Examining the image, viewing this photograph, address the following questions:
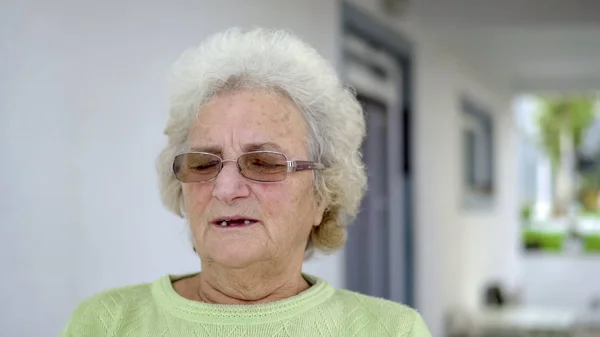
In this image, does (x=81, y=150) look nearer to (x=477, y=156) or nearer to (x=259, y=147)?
(x=259, y=147)

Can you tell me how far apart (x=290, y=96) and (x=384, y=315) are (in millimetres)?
519

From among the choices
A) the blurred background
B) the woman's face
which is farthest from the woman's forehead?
the blurred background

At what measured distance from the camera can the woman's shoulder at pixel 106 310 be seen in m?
1.91

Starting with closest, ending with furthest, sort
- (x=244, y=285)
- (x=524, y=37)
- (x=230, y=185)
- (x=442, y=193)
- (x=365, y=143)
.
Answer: (x=230, y=185) < (x=244, y=285) < (x=365, y=143) < (x=442, y=193) < (x=524, y=37)

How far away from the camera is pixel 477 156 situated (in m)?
11.4

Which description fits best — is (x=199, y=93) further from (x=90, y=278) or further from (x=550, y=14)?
(x=550, y=14)

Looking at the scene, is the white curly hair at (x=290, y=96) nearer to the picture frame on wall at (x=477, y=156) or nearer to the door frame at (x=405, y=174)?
the door frame at (x=405, y=174)

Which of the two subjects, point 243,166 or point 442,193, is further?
point 442,193

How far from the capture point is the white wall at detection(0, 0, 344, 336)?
2537 millimetres

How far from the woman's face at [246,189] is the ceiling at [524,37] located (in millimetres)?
4976

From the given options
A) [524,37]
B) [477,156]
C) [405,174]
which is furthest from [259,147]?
[477,156]

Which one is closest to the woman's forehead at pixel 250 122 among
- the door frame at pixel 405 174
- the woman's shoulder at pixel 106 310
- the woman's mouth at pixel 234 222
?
the woman's mouth at pixel 234 222

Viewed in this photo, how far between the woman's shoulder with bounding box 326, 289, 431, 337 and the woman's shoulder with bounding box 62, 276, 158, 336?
17.5 inches

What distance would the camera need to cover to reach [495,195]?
12.2 metres
